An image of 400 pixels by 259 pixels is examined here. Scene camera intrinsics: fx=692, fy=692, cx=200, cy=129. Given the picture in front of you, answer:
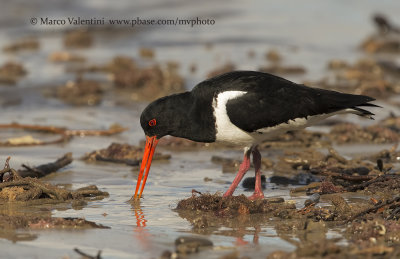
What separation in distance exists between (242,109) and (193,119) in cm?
51

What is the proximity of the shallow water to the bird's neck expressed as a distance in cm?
62

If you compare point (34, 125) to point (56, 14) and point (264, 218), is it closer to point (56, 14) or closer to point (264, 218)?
point (264, 218)

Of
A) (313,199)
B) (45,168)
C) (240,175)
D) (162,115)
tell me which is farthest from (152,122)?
(313,199)

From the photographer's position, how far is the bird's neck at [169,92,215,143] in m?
6.64

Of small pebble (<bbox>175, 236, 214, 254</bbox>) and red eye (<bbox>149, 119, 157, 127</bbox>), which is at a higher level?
red eye (<bbox>149, 119, 157, 127</bbox>)

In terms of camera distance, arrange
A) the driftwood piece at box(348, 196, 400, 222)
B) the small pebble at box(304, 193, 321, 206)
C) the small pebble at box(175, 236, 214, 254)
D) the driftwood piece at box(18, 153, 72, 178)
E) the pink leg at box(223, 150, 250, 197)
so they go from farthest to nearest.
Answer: the driftwood piece at box(18, 153, 72, 178) → the pink leg at box(223, 150, 250, 197) → the small pebble at box(304, 193, 321, 206) → the driftwood piece at box(348, 196, 400, 222) → the small pebble at box(175, 236, 214, 254)

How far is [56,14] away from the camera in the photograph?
69.7 feet

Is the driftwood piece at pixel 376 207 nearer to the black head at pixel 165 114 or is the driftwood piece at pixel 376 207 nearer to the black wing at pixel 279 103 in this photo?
the black wing at pixel 279 103

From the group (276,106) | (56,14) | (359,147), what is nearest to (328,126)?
(359,147)

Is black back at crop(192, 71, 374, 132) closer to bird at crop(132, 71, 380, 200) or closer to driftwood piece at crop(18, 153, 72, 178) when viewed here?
bird at crop(132, 71, 380, 200)

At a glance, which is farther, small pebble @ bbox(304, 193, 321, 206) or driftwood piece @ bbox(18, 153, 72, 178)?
driftwood piece @ bbox(18, 153, 72, 178)

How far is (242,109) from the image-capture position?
21.4 feet

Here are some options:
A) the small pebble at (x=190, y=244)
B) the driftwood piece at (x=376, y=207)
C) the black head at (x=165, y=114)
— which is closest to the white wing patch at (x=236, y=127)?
the black head at (x=165, y=114)

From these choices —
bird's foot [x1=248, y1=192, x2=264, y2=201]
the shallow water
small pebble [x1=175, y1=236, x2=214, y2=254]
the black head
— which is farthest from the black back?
small pebble [x1=175, y1=236, x2=214, y2=254]
